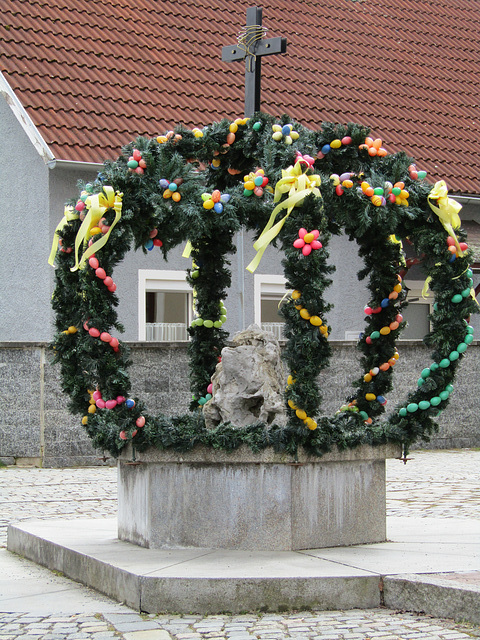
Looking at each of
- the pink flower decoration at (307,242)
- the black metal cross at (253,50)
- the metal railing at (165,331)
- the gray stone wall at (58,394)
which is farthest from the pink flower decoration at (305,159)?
the metal railing at (165,331)

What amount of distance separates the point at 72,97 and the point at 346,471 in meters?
9.82

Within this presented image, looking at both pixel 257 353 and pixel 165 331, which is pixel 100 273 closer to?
pixel 257 353

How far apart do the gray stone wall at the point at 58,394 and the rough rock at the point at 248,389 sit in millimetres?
6251

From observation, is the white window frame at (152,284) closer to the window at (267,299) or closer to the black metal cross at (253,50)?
the window at (267,299)

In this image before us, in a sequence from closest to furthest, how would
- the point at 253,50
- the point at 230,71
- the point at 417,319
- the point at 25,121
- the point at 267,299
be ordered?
1. the point at 253,50
2. the point at 25,121
3. the point at 267,299
4. the point at 230,71
5. the point at 417,319

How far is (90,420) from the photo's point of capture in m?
6.35

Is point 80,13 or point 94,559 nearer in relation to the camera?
point 94,559

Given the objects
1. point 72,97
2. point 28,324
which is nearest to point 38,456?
point 28,324

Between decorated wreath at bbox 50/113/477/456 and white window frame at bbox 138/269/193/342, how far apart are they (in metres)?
7.54

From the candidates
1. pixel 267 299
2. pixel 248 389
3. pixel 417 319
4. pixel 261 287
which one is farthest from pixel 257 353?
pixel 417 319

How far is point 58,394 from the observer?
1266cm

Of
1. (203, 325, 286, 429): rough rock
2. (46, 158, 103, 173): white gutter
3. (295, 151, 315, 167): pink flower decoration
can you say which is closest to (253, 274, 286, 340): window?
(46, 158, 103, 173): white gutter

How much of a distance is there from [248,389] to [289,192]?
138 cm

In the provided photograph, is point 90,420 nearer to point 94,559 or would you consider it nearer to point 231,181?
point 94,559
